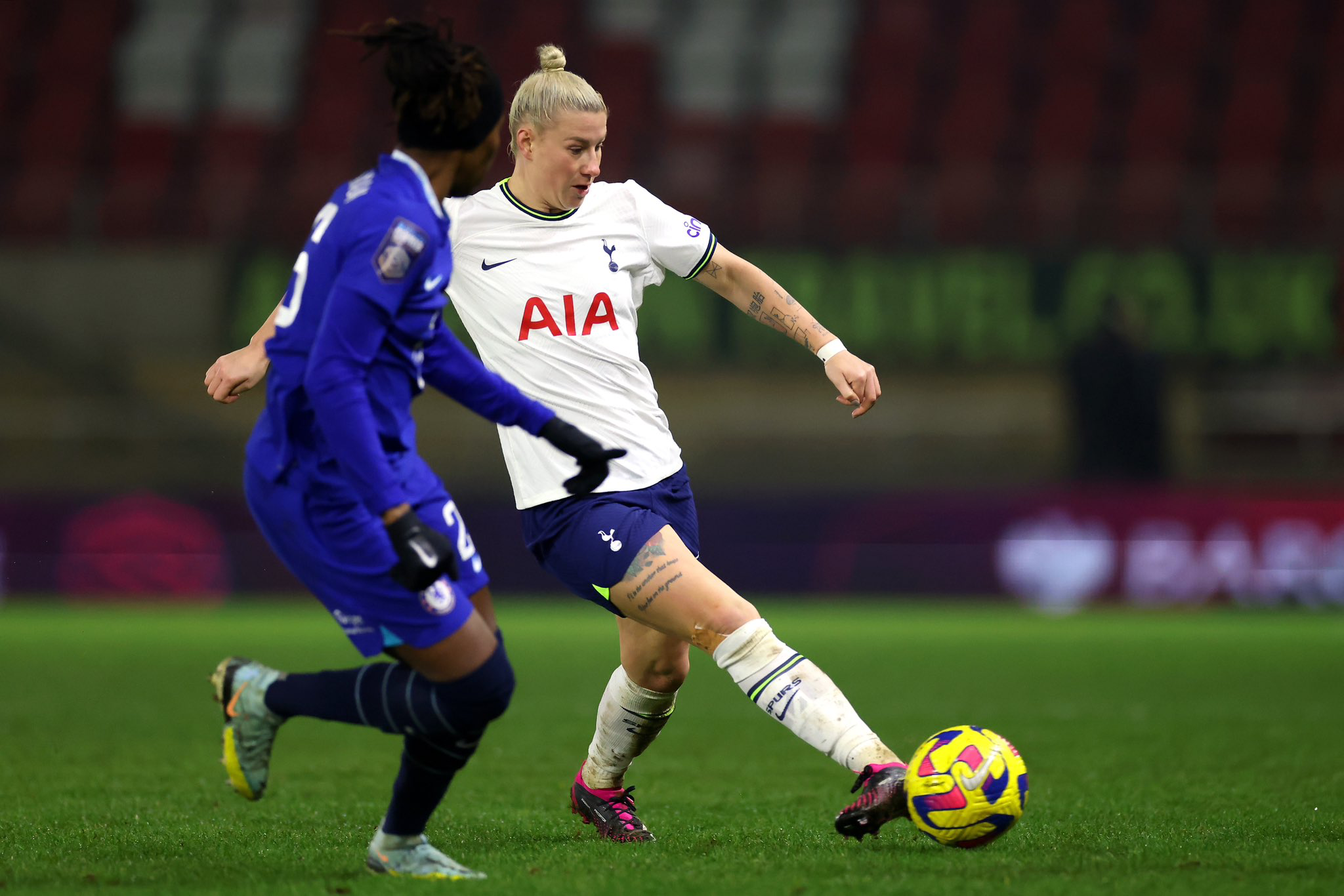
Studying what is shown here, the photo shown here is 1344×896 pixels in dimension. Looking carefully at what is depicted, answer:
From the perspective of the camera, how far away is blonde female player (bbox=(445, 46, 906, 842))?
15.3 ft

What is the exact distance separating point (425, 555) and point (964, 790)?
66.4 inches

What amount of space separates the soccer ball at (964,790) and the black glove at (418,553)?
4.90 ft

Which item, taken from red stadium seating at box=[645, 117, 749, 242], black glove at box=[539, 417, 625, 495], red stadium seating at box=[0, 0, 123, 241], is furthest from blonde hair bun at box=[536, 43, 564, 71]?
red stadium seating at box=[0, 0, 123, 241]

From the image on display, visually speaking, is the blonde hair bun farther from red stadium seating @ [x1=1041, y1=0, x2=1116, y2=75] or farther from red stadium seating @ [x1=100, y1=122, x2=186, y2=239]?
red stadium seating @ [x1=1041, y1=0, x2=1116, y2=75]

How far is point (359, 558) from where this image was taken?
154 inches

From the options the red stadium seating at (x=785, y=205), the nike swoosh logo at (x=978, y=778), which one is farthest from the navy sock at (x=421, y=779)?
the red stadium seating at (x=785, y=205)

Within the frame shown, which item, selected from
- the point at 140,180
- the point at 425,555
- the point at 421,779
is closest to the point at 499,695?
the point at 421,779

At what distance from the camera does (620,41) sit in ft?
76.1

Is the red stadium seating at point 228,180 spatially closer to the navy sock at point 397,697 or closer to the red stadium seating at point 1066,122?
the red stadium seating at point 1066,122

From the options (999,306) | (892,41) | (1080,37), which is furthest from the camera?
(892,41)

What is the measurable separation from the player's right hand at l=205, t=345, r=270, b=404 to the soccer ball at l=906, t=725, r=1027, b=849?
2.03 meters

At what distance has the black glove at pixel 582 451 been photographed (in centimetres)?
410

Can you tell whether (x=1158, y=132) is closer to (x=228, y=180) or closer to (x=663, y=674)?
(x=228, y=180)

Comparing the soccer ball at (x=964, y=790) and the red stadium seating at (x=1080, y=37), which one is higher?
the red stadium seating at (x=1080, y=37)
